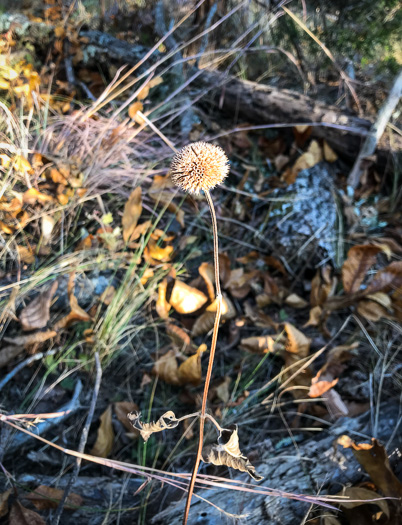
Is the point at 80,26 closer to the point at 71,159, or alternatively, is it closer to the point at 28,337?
the point at 71,159

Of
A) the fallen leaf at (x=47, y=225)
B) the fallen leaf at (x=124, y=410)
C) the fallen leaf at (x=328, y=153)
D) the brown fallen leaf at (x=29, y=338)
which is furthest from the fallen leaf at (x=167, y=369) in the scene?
the fallen leaf at (x=328, y=153)

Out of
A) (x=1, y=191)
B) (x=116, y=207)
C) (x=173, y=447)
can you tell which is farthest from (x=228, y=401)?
(x=1, y=191)

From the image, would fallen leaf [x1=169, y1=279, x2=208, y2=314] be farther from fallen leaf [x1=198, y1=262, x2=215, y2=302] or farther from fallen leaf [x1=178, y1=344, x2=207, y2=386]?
fallen leaf [x1=178, y1=344, x2=207, y2=386]

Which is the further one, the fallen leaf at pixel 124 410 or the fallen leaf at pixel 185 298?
the fallen leaf at pixel 185 298

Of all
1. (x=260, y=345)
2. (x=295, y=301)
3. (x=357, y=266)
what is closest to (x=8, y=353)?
(x=260, y=345)

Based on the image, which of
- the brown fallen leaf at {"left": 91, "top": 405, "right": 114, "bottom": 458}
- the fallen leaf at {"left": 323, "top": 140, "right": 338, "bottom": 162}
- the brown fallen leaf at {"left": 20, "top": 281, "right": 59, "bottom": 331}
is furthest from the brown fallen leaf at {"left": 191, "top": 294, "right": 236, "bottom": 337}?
the fallen leaf at {"left": 323, "top": 140, "right": 338, "bottom": 162}

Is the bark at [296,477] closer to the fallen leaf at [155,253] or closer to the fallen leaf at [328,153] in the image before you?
the fallen leaf at [155,253]
